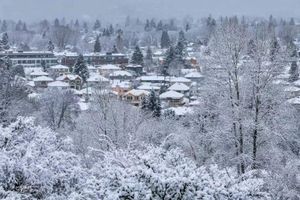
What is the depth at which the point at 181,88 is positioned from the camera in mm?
49750

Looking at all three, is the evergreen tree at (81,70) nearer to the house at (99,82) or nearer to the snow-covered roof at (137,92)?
the house at (99,82)

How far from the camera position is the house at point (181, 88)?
49.6m

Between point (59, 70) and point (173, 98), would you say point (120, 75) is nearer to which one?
point (59, 70)

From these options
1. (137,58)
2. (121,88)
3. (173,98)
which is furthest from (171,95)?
(137,58)

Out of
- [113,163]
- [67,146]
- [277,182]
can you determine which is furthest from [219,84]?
[113,163]

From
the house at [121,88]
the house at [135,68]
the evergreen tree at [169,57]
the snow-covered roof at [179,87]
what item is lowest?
the house at [135,68]

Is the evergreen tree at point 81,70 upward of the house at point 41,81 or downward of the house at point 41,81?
upward

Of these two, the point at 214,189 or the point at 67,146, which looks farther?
the point at 67,146

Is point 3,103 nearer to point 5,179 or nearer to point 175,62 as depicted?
point 5,179

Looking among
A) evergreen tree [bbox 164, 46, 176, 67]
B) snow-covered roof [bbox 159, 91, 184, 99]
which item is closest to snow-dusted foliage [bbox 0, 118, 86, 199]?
snow-covered roof [bbox 159, 91, 184, 99]

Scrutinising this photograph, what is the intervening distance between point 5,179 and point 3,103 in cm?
1392

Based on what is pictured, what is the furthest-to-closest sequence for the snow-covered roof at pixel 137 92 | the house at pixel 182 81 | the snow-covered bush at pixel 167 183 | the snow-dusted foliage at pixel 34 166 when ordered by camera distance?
the house at pixel 182 81 < the snow-covered roof at pixel 137 92 < the snow-dusted foliage at pixel 34 166 < the snow-covered bush at pixel 167 183

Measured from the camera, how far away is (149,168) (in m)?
7.78

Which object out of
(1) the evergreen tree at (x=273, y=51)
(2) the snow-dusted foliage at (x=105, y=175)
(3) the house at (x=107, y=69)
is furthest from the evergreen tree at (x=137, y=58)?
(2) the snow-dusted foliage at (x=105, y=175)
